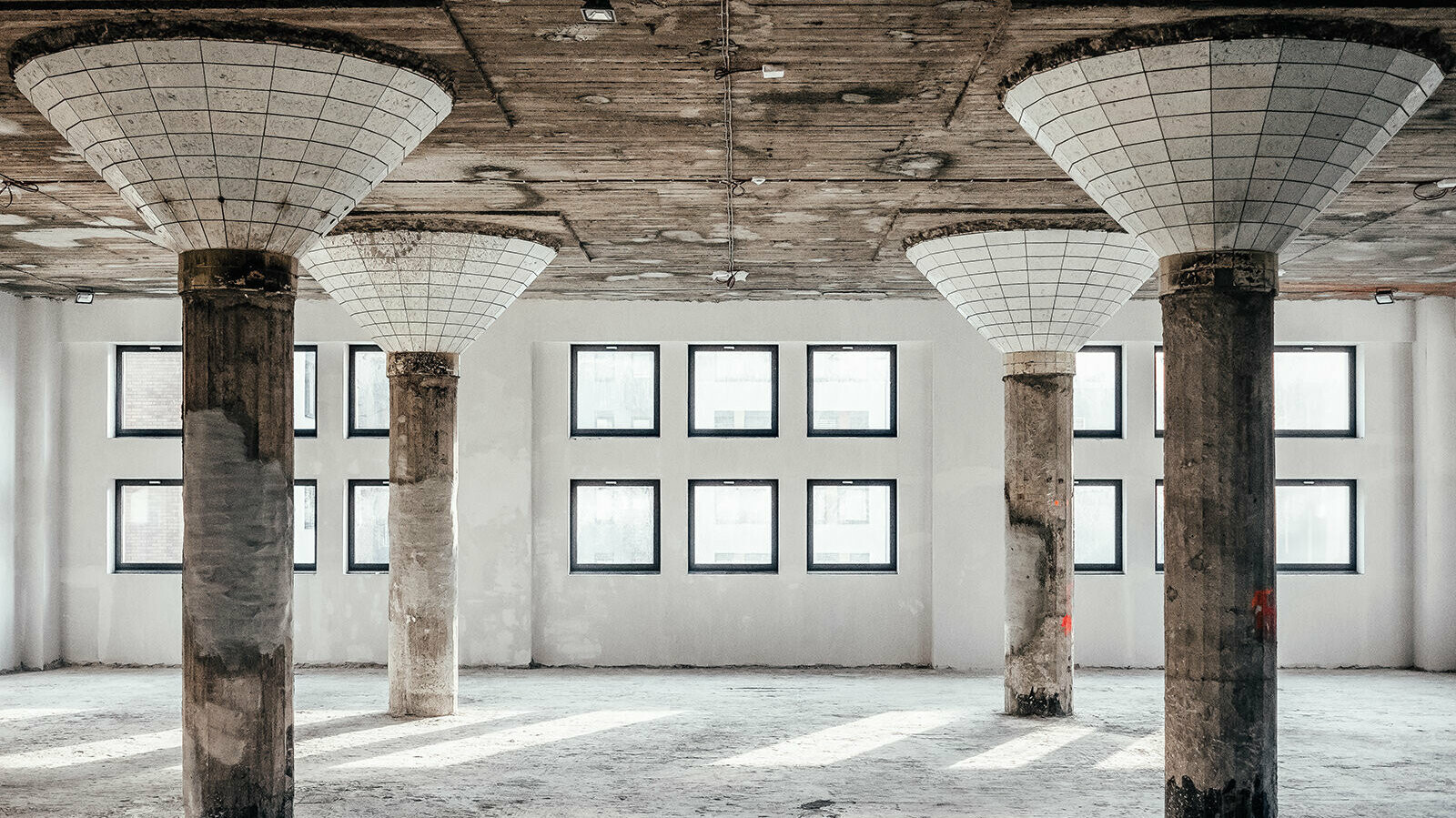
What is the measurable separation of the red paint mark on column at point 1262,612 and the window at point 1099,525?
Result: 831cm

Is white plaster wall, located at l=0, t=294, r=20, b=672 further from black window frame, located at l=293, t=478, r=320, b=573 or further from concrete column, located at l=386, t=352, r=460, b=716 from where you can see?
concrete column, located at l=386, t=352, r=460, b=716

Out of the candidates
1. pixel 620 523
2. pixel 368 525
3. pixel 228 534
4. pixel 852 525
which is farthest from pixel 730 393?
pixel 228 534

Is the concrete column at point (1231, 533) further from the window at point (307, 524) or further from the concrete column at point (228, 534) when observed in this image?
the window at point (307, 524)

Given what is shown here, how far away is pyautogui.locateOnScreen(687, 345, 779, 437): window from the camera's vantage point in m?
14.5

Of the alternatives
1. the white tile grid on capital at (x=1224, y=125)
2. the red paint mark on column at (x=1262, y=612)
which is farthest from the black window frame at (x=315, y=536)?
the red paint mark on column at (x=1262, y=612)

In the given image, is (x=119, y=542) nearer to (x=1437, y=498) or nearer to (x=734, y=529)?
(x=734, y=529)

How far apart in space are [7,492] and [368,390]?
14.1 ft

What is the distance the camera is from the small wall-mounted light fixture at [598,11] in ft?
16.2

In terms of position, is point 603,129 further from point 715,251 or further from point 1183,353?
point 715,251

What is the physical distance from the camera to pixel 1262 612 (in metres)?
6.08

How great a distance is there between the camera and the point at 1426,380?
14094 mm

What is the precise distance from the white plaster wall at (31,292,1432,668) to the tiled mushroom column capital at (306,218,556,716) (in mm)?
3179

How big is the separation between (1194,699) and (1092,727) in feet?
15.1

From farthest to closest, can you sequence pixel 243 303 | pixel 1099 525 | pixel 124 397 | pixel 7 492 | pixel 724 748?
1. pixel 124 397
2. pixel 1099 525
3. pixel 7 492
4. pixel 724 748
5. pixel 243 303
